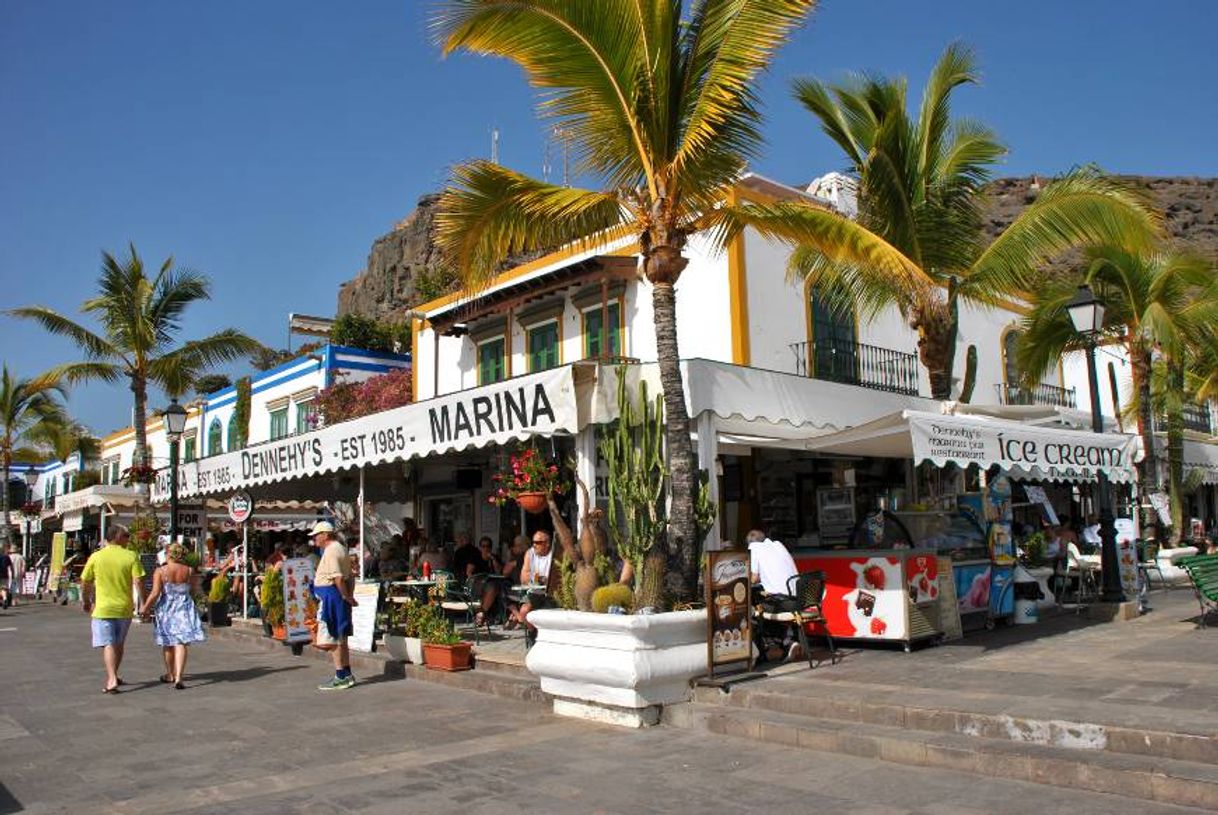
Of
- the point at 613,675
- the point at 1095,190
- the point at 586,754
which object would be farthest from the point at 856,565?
the point at 1095,190

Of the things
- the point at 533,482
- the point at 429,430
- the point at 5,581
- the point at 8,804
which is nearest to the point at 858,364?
the point at 533,482

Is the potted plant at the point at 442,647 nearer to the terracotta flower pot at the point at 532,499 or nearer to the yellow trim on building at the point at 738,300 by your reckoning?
the terracotta flower pot at the point at 532,499

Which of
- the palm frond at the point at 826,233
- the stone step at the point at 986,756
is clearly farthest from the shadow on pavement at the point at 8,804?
the palm frond at the point at 826,233

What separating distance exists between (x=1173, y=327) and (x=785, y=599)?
1052 cm

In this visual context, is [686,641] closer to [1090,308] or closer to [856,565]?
[856,565]

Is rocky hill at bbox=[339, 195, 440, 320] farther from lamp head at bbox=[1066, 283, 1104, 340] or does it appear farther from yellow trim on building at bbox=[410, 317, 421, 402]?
lamp head at bbox=[1066, 283, 1104, 340]

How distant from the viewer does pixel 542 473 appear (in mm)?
11148

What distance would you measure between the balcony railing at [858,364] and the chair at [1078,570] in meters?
3.42

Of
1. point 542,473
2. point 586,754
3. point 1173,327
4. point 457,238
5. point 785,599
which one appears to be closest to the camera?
point 586,754

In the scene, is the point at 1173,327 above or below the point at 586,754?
above

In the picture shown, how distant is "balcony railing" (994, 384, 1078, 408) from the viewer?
20547 millimetres

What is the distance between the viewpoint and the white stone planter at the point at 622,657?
782 centimetres

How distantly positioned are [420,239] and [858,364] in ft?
173

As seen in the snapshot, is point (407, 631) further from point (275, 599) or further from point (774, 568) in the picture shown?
point (774, 568)
